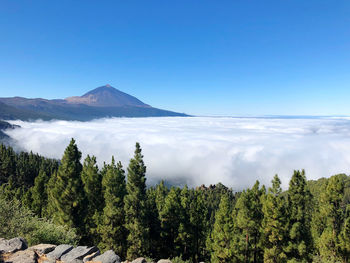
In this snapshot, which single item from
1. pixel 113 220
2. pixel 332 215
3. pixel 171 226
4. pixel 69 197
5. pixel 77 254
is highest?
pixel 77 254

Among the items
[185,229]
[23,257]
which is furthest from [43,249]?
[185,229]

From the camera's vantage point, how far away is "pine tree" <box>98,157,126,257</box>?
32000 millimetres

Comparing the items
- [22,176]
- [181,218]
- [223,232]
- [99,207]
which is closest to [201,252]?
[181,218]

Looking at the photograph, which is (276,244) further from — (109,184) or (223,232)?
(109,184)

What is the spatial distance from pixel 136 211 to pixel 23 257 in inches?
816

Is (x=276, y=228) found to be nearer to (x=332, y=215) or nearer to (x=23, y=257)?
(x=332, y=215)

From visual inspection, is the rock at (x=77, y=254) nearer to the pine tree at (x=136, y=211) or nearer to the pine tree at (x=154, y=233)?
A: the pine tree at (x=136, y=211)

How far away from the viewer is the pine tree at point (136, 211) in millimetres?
32094

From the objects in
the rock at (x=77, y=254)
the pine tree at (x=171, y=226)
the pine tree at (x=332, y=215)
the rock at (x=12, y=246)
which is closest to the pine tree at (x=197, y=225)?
the pine tree at (x=171, y=226)

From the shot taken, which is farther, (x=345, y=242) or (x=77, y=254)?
(x=345, y=242)

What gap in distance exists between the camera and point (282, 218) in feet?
88.3

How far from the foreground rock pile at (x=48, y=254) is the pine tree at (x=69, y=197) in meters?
18.5

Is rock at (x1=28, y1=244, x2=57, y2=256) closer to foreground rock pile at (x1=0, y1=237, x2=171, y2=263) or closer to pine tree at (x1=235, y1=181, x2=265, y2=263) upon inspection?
foreground rock pile at (x1=0, y1=237, x2=171, y2=263)

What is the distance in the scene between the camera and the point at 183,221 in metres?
40.0
